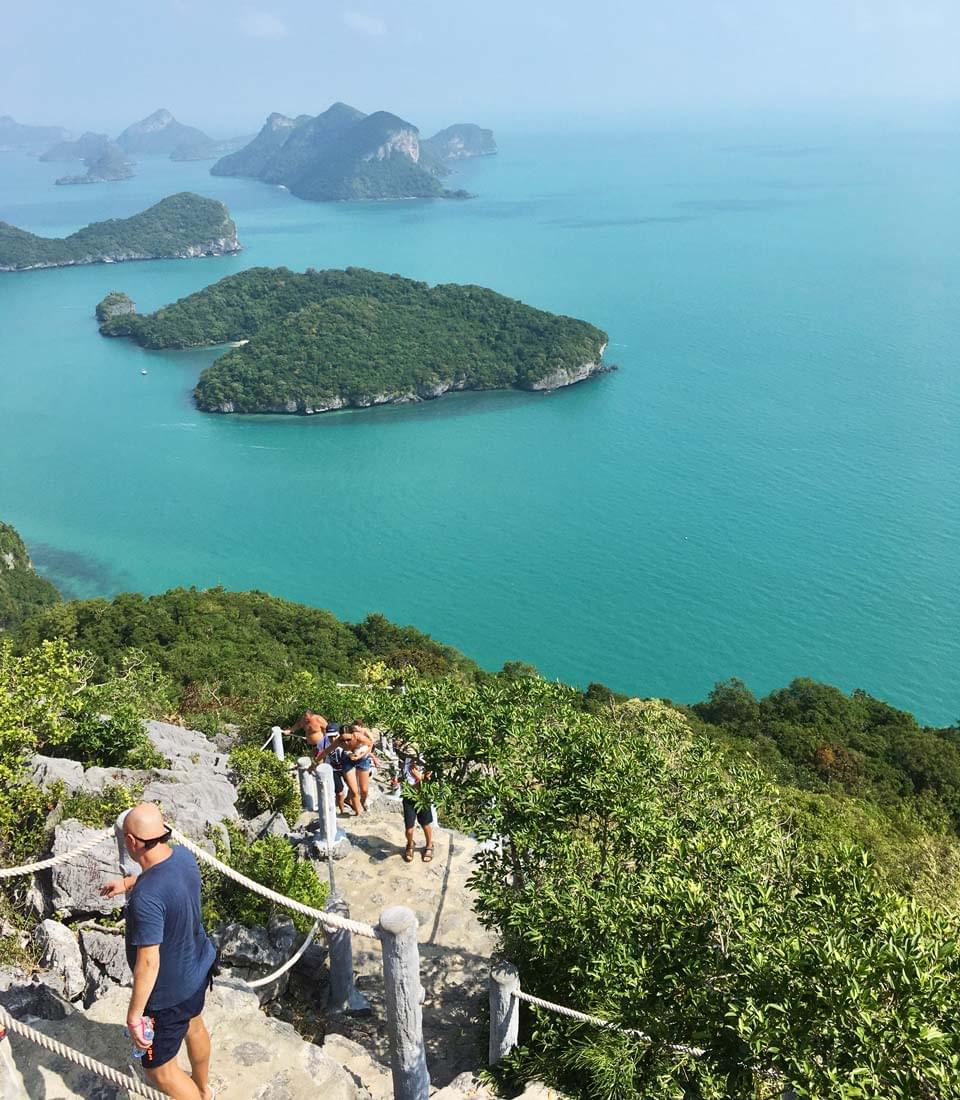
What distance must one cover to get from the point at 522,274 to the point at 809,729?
81.4 metres

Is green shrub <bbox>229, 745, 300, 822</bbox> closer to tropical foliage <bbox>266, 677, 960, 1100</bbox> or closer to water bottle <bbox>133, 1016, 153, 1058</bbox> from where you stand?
tropical foliage <bbox>266, 677, 960, 1100</bbox>

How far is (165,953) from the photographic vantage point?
135 inches

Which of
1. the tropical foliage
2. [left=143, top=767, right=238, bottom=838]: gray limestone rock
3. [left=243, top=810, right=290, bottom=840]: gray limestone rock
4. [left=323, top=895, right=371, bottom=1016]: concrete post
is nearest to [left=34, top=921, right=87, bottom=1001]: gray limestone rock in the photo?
[left=143, top=767, right=238, bottom=838]: gray limestone rock

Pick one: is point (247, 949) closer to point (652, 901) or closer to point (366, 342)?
point (652, 901)

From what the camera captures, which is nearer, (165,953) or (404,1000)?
(165,953)

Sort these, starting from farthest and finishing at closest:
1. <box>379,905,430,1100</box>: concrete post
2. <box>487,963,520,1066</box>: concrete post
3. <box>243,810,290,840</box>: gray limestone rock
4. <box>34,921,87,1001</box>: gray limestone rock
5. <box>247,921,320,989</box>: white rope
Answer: <box>243,810,290,840</box>: gray limestone rock < <box>34,921,87,1001</box>: gray limestone rock < <box>247,921,320,989</box>: white rope < <box>487,963,520,1066</box>: concrete post < <box>379,905,430,1100</box>: concrete post

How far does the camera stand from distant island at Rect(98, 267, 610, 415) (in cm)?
6300

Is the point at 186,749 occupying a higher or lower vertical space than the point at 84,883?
lower

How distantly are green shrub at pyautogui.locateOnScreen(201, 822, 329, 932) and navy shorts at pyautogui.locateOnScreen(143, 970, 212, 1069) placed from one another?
1.89m

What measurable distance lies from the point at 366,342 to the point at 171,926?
68.2 meters

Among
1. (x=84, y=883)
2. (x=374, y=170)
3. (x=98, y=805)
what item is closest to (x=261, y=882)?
(x=84, y=883)

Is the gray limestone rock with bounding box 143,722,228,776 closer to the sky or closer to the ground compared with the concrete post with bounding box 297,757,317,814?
closer to the ground

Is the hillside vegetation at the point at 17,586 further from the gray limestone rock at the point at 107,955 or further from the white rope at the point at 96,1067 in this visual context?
the white rope at the point at 96,1067

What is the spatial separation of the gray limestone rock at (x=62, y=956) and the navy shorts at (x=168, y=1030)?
1.84 meters
